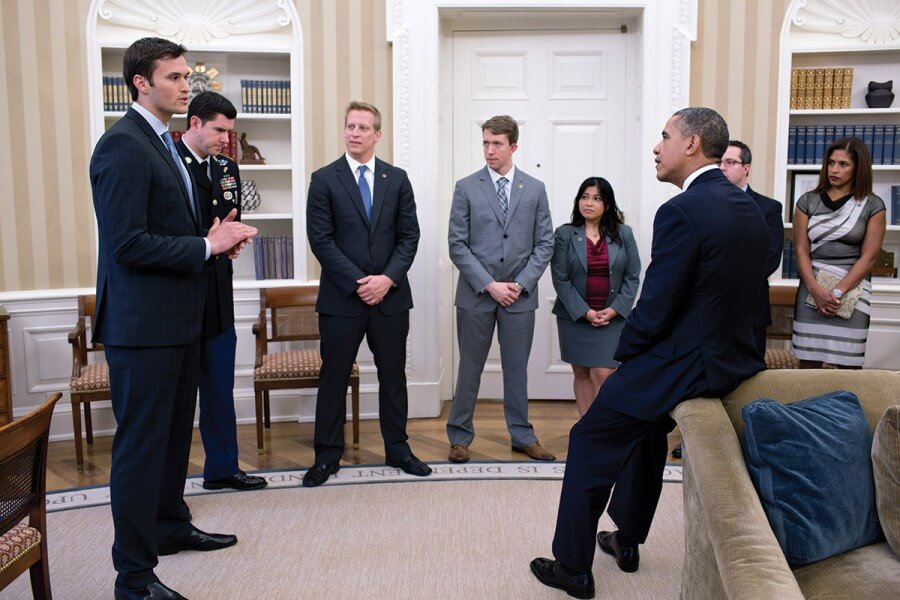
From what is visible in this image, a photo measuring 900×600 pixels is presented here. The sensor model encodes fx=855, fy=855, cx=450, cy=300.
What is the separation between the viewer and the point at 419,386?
531cm

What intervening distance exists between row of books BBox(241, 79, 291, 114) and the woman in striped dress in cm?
304

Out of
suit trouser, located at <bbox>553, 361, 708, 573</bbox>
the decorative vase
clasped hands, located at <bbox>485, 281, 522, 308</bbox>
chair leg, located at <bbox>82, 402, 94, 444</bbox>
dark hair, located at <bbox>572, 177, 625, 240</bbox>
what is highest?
the decorative vase

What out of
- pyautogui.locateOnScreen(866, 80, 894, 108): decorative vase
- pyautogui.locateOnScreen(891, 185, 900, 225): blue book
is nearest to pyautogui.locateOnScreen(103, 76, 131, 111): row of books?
pyautogui.locateOnScreen(866, 80, 894, 108): decorative vase

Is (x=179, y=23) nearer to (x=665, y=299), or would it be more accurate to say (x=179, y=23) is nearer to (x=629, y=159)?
(x=629, y=159)

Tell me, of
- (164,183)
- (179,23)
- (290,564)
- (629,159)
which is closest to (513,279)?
(629,159)

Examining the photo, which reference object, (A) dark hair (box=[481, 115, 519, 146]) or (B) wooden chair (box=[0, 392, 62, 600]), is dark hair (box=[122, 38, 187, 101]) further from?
(A) dark hair (box=[481, 115, 519, 146])

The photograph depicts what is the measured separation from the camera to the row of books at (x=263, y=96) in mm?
5184

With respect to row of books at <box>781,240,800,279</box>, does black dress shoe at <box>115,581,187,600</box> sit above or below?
below

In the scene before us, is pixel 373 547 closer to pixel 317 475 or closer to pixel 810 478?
pixel 317 475

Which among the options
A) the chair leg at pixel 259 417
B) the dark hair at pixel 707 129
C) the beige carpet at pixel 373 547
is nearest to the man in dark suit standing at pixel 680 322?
the dark hair at pixel 707 129

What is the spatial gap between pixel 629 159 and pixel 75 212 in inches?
134

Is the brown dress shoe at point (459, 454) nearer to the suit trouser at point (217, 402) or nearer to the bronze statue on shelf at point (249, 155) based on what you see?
the suit trouser at point (217, 402)

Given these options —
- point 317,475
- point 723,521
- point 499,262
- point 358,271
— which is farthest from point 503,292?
point 723,521

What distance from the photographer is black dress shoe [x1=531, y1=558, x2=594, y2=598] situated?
9.62 ft
